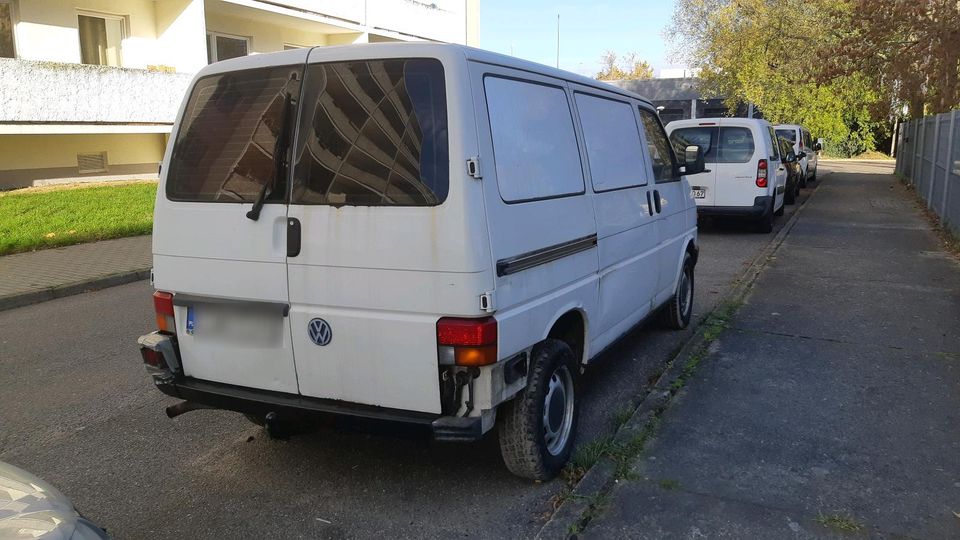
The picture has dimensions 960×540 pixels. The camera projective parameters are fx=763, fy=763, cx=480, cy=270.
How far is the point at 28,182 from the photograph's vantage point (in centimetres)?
1692

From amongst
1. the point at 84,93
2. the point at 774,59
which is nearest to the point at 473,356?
the point at 84,93

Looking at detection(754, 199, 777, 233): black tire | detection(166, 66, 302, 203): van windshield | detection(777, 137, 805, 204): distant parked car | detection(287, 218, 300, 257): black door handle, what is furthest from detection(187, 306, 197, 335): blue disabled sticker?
detection(777, 137, 805, 204): distant parked car

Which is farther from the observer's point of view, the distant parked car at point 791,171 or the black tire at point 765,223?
the distant parked car at point 791,171

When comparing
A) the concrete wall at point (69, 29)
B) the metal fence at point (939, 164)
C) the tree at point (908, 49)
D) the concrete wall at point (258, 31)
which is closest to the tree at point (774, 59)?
the tree at point (908, 49)

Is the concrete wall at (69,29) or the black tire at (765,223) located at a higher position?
the concrete wall at (69,29)

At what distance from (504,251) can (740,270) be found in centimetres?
740

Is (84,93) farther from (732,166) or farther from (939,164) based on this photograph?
(939,164)

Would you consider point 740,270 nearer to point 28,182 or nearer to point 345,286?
point 345,286

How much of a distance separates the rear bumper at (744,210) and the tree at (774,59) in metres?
13.0

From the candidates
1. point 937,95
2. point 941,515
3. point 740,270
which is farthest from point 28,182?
point 937,95

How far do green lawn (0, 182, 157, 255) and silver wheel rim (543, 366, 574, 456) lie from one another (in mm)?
9297

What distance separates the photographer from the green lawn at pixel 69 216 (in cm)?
1102

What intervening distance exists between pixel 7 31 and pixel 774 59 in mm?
27462

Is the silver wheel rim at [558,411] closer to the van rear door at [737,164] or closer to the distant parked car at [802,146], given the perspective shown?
the van rear door at [737,164]
